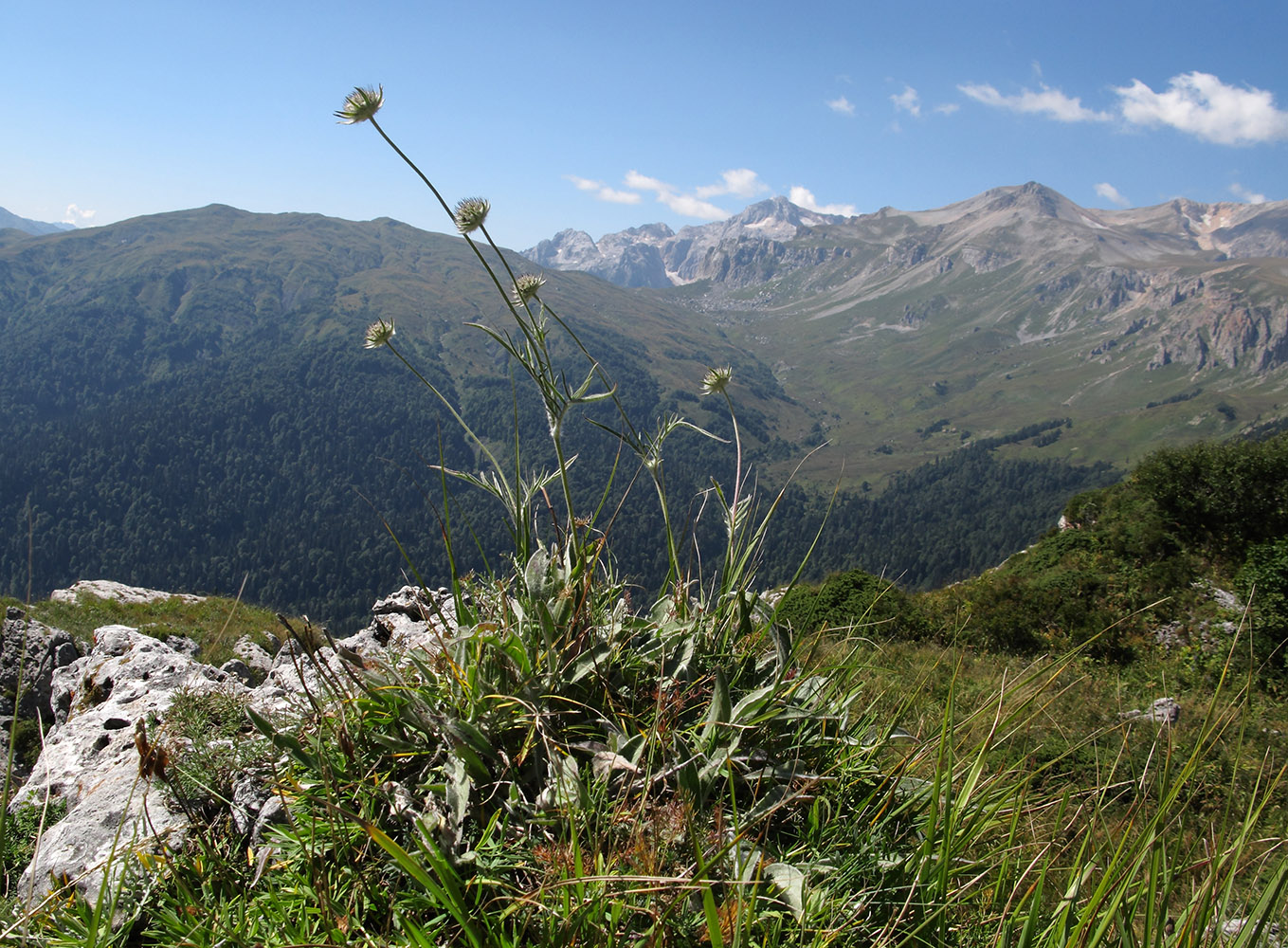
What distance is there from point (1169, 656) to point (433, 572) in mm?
145882

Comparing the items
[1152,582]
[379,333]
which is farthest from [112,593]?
[1152,582]

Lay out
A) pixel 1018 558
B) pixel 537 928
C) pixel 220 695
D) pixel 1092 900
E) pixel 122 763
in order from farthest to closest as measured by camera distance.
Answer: pixel 1018 558
pixel 122 763
pixel 220 695
pixel 537 928
pixel 1092 900

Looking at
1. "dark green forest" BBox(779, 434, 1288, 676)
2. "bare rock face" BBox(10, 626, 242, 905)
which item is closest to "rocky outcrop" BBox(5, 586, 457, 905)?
"bare rock face" BBox(10, 626, 242, 905)

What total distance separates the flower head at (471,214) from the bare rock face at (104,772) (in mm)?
2398

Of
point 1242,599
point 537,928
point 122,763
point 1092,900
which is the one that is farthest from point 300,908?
point 1242,599

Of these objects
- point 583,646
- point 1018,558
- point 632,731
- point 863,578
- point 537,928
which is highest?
point 583,646

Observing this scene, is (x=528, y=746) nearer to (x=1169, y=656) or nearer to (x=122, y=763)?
(x=122, y=763)

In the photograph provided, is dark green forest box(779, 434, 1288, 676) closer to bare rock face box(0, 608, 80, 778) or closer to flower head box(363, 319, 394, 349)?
flower head box(363, 319, 394, 349)

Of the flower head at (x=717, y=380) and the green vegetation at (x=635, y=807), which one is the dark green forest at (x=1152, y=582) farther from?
the green vegetation at (x=635, y=807)

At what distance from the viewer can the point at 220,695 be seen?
3754mm

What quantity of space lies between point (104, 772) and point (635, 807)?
12.5 ft

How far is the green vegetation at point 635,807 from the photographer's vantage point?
2.11 m

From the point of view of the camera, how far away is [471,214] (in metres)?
3.23

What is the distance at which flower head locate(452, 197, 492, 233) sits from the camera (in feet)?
10.4
